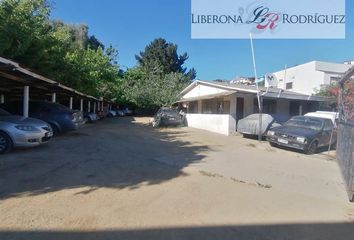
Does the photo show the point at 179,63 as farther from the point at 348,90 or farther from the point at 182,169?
the point at 182,169

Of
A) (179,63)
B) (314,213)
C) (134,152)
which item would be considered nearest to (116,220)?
(314,213)

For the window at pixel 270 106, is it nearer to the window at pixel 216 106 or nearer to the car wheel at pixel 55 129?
the window at pixel 216 106

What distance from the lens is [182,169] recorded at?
27.9 ft

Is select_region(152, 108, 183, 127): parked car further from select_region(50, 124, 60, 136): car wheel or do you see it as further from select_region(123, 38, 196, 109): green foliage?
select_region(123, 38, 196, 109): green foliage

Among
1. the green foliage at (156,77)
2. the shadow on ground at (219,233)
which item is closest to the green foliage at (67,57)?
the green foliage at (156,77)

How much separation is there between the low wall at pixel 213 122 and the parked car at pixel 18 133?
12.3 meters

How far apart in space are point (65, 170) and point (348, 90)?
55.8 ft

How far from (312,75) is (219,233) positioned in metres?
31.6

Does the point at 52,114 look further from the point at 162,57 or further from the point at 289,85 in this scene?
the point at 162,57

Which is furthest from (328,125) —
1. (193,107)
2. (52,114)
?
(193,107)

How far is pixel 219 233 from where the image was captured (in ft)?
14.6

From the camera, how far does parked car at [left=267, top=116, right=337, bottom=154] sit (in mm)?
13609

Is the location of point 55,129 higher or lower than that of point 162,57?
lower

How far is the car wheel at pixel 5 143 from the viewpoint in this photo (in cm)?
918
